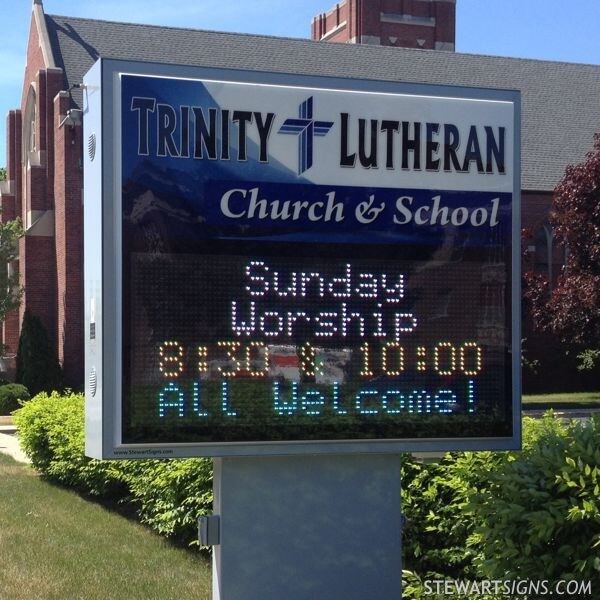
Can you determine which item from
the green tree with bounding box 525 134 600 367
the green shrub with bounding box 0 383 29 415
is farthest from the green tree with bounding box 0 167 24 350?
the green tree with bounding box 525 134 600 367

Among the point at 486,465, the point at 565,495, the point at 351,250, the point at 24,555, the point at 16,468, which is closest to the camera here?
the point at 565,495

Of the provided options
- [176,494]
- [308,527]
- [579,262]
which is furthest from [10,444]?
[579,262]

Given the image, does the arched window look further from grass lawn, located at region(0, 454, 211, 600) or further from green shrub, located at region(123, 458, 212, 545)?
green shrub, located at region(123, 458, 212, 545)

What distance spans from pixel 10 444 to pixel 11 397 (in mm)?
7815

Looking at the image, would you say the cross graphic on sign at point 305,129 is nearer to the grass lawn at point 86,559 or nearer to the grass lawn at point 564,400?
the grass lawn at point 86,559

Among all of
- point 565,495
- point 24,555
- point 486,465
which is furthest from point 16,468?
point 565,495

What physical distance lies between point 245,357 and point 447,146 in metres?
1.72

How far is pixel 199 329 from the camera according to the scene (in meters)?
5.63

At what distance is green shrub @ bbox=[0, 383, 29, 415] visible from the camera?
27281mm

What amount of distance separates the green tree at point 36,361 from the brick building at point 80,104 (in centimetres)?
71

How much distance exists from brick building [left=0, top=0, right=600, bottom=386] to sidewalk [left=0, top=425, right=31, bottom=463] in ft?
25.2

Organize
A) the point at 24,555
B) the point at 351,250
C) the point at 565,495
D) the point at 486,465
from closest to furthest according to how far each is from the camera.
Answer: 1. the point at 565,495
2. the point at 351,250
3. the point at 486,465
4. the point at 24,555

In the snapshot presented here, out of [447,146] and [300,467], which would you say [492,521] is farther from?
[447,146]

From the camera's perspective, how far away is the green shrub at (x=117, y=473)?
338 inches
